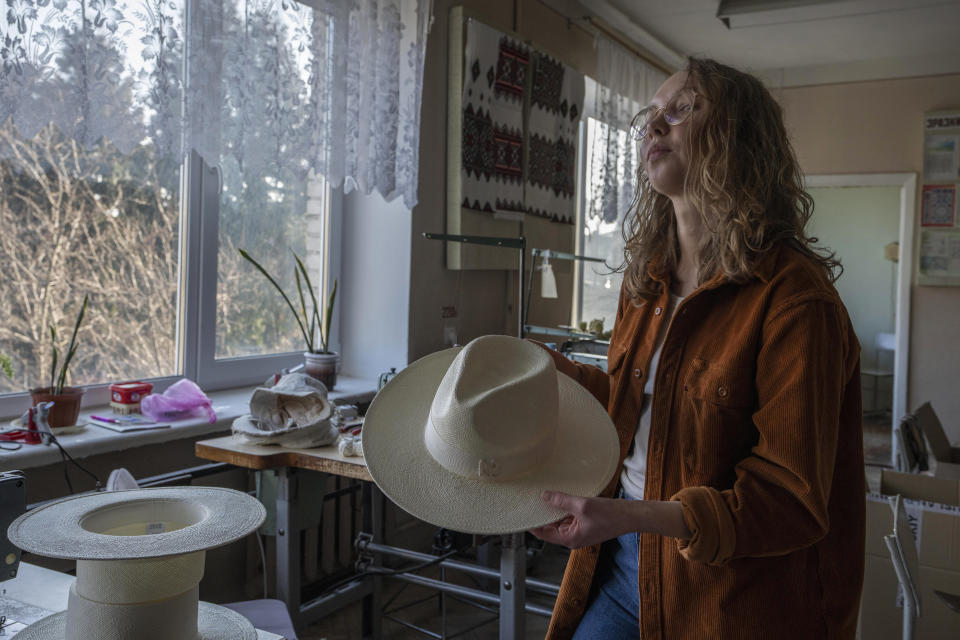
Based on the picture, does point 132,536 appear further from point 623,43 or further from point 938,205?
point 938,205

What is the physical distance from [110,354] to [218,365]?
17.5 inches

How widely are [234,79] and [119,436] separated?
1.10 meters

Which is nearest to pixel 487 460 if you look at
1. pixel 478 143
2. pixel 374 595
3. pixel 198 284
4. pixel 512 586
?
pixel 512 586

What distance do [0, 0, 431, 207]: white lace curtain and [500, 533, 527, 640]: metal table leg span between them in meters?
1.39

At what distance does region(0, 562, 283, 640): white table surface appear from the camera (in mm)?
1088

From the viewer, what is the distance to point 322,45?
2652mm

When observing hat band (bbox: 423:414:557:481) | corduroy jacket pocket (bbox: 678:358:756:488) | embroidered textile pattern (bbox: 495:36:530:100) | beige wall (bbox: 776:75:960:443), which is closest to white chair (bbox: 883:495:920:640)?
corduroy jacket pocket (bbox: 678:358:756:488)

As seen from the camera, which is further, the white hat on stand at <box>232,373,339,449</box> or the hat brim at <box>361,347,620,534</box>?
the white hat on stand at <box>232,373,339,449</box>

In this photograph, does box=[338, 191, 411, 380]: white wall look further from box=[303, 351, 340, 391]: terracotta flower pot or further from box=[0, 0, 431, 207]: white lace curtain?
box=[303, 351, 340, 391]: terracotta flower pot

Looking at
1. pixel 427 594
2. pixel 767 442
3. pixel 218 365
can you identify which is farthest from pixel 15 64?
pixel 427 594

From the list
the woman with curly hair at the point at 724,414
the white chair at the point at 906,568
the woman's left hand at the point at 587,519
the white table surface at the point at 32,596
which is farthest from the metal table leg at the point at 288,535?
the white chair at the point at 906,568

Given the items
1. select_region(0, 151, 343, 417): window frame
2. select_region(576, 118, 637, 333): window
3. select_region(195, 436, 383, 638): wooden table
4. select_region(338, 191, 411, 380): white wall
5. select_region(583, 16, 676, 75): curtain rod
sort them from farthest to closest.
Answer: select_region(576, 118, 637, 333): window
select_region(583, 16, 676, 75): curtain rod
select_region(338, 191, 411, 380): white wall
select_region(0, 151, 343, 417): window frame
select_region(195, 436, 383, 638): wooden table

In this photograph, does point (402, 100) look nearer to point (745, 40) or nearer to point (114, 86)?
point (114, 86)

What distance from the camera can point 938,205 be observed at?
5621 mm
